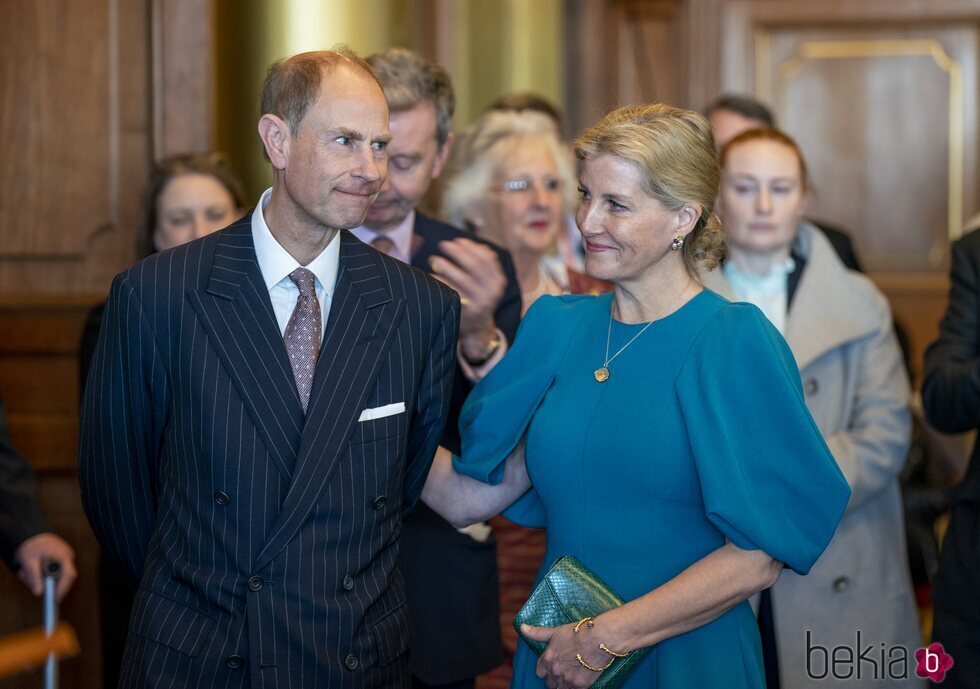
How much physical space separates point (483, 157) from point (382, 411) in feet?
5.48

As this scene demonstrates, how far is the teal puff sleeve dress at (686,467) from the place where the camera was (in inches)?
85.1

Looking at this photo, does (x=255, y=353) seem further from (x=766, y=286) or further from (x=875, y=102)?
(x=875, y=102)

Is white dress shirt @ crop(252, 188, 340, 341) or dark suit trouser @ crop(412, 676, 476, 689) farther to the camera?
dark suit trouser @ crop(412, 676, 476, 689)

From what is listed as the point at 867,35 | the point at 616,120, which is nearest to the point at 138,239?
the point at 616,120


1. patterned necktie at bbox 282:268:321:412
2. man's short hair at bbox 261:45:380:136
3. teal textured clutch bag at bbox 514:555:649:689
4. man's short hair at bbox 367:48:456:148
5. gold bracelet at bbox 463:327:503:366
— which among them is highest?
man's short hair at bbox 367:48:456:148

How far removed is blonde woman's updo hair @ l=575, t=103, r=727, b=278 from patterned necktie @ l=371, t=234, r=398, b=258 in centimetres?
79

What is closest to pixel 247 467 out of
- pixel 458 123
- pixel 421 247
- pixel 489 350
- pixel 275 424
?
pixel 275 424

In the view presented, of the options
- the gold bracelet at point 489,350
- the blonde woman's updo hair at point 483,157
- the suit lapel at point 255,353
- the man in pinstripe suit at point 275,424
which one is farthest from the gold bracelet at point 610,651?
the blonde woman's updo hair at point 483,157

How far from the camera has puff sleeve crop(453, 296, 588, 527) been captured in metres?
2.41

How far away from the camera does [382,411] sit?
7.27ft

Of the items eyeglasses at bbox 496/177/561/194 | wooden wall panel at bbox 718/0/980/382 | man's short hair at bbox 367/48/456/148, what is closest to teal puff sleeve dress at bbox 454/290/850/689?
man's short hair at bbox 367/48/456/148

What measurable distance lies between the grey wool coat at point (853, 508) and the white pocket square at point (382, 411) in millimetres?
1252

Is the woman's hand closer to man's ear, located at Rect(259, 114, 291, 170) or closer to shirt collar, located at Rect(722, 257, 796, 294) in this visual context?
man's ear, located at Rect(259, 114, 291, 170)

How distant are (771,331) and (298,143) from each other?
92cm
